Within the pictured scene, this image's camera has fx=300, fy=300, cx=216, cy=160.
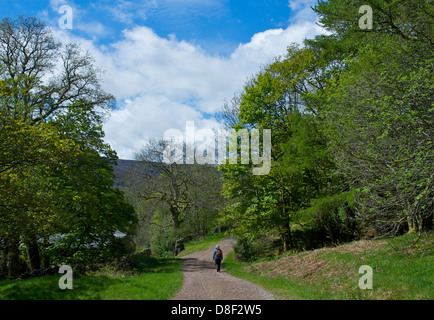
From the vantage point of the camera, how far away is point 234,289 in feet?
36.5

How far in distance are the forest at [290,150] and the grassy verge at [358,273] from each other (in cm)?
106

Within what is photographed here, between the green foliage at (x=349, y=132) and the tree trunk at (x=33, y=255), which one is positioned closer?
the green foliage at (x=349, y=132)

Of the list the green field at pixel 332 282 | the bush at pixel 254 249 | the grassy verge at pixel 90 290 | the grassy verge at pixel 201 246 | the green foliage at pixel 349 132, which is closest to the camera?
the green field at pixel 332 282

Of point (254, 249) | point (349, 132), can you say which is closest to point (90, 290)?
point (349, 132)

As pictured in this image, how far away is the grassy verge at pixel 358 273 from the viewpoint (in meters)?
7.92

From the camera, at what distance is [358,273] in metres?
9.92

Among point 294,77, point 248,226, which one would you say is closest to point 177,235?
Result: point 248,226

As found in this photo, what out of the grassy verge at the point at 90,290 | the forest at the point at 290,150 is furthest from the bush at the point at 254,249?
the grassy verge at the point at 90,290

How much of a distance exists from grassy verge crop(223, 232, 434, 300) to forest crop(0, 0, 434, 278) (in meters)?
1.06

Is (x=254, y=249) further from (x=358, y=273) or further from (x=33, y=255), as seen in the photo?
(x=33, y=255)

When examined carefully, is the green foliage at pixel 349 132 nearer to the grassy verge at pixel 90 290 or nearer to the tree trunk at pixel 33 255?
the grassy verge at pixel 90 290

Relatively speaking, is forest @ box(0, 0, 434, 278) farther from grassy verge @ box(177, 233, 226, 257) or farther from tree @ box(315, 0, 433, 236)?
grassy verge @ box(177, 233, 226, 257)

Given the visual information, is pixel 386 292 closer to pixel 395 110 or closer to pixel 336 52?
pixel 395 110

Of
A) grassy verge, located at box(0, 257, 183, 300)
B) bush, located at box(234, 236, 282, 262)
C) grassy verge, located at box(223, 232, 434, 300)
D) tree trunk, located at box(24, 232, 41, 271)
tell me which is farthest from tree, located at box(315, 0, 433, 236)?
tree trunk, located at box(24, 232, 41, 271)
